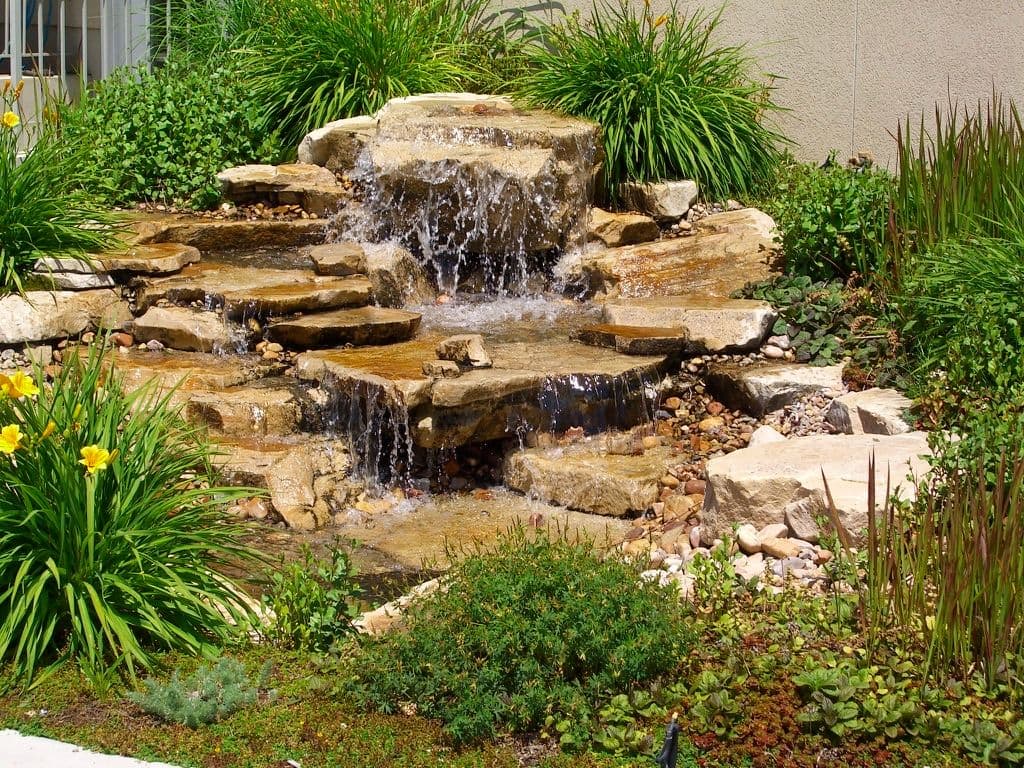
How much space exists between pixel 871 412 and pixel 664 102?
4.41m

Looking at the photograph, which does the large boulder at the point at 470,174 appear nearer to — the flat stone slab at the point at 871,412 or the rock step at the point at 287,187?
the rock step at the point at 287,187

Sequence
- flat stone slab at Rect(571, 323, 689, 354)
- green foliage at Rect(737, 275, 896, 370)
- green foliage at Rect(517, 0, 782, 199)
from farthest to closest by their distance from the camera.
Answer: green foliage at Rect(517, 0, 782, 199)
flat stone slab at Rect(571, 323, 689, 354)
green foliage at Rect(737, 275, 896, 370)

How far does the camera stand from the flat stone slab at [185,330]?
7965 millimetres

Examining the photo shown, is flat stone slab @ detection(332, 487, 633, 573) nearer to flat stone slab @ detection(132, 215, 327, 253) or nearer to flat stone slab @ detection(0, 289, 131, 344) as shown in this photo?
flat stone slab @ detection(0, 289, 131, 344)

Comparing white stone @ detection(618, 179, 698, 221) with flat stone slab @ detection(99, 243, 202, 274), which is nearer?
flat stone slab @ detection(99, 243, 202, 274)

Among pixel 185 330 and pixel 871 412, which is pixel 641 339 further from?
pixel 185 330

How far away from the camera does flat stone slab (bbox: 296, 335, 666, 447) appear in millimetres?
7136

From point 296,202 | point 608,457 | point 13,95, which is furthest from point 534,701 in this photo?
point 296,202

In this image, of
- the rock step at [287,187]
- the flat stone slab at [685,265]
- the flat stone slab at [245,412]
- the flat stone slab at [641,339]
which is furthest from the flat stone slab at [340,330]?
the rock step at [287,187]

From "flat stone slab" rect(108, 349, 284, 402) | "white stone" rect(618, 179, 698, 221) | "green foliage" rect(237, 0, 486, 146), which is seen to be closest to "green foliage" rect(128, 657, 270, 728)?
"flat stone slab" rect(108, 349, 284, 402)

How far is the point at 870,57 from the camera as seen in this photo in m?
10.4

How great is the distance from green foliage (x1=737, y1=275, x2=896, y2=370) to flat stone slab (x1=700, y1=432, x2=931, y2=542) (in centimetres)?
152

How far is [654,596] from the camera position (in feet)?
13.6

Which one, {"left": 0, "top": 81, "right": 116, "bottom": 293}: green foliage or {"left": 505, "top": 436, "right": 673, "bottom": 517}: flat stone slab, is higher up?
{"left": 0, "top": 81, "right": 116, "bottom": 293}: green foliage
